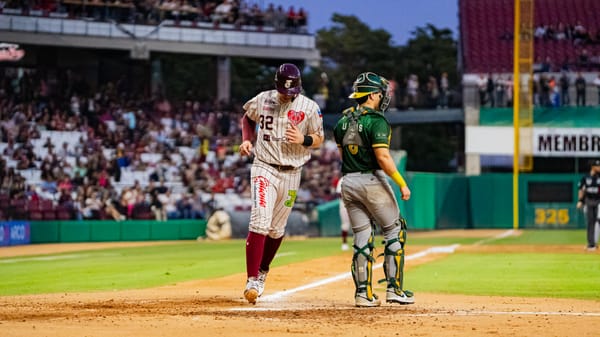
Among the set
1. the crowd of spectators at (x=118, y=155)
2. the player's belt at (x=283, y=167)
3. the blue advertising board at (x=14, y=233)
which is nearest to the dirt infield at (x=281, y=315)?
the player's belt at (x=283, y=167)

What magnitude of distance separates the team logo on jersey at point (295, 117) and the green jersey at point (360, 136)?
46cm

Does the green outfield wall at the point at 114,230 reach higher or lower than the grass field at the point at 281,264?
lower

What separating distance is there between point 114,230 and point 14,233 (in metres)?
3.38

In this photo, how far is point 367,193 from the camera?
10.6 metres

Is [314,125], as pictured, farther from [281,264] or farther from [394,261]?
[281,264]

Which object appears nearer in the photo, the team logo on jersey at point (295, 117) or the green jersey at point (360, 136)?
the green jersey at point (360, 136)

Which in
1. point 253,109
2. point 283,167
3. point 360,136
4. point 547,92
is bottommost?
point 283,167

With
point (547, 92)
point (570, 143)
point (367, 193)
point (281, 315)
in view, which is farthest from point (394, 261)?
point (547, 92)

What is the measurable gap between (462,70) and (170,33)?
51.6 ft

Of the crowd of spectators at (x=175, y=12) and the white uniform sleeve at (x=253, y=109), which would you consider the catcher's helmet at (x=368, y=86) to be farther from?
the crowd of spectators at (x=175, y=12)

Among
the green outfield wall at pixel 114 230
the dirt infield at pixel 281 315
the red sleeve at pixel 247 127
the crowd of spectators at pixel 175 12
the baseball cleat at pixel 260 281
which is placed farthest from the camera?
the crowd of spectators at pixel 175 12

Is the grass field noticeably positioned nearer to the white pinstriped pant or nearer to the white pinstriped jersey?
the white pinstriped pant

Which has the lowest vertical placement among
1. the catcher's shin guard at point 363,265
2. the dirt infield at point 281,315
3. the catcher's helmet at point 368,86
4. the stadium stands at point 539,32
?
the dirt infield at point 281,315

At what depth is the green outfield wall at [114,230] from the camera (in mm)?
31453
